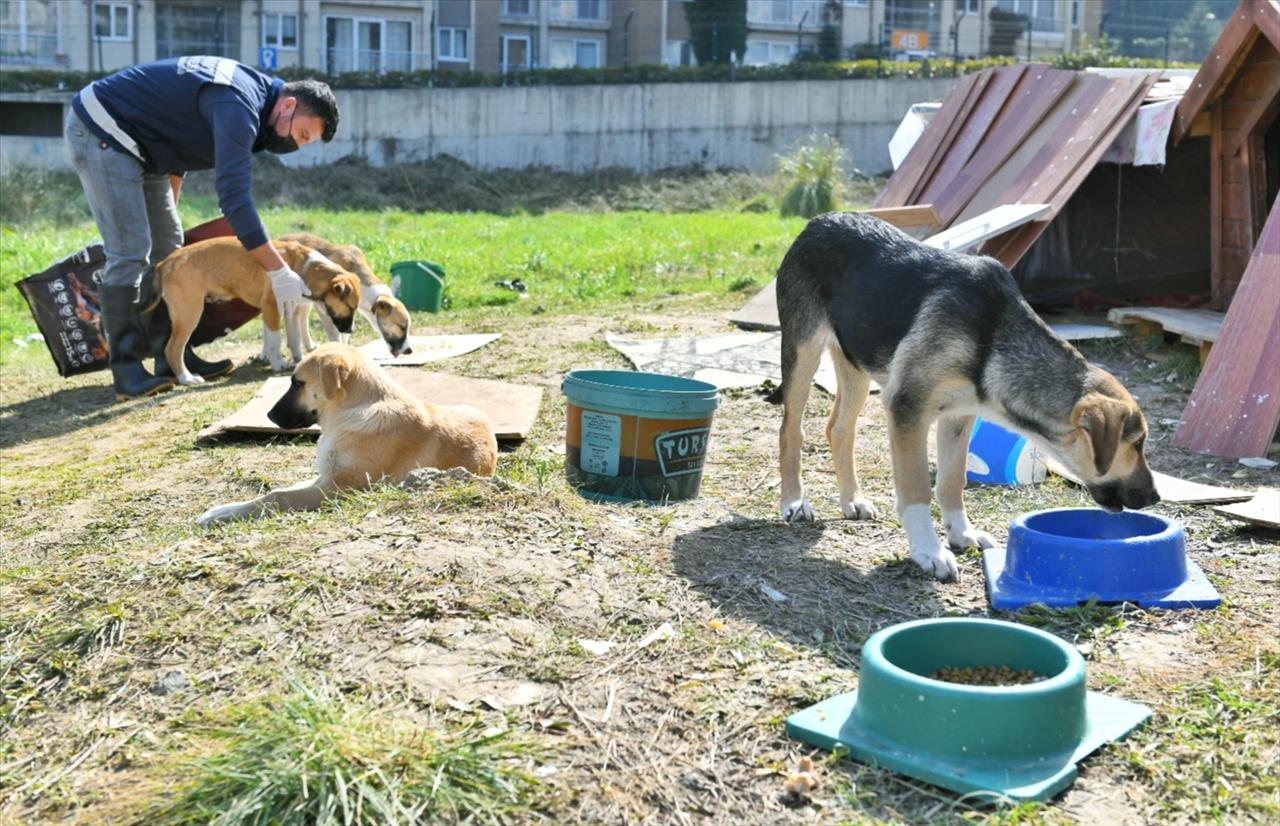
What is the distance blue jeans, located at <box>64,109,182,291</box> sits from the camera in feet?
27.8

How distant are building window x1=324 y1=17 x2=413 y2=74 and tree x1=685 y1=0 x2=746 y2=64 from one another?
8.50m

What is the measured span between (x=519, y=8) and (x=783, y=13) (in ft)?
28.2

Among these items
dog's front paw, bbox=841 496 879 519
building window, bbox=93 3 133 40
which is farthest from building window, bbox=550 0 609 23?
dog's front paw, bbox=841 496 879 519

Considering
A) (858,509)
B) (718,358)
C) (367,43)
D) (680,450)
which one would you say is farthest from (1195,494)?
(367,43)

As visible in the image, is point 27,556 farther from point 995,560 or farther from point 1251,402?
point 1251,402

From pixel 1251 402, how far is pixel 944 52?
37492 millimetres

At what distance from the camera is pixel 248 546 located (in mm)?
4660

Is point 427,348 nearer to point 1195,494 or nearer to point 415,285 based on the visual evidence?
point 415,285

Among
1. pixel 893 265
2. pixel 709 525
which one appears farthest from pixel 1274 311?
pixel 709 525

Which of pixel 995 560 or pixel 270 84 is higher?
pixel 270 84

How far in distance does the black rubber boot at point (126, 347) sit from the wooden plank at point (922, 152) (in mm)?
6884

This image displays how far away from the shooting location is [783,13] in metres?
43.7

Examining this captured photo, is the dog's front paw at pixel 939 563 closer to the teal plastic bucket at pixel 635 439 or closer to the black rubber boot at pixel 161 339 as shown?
the teal plastic bucket at pixel 635 439

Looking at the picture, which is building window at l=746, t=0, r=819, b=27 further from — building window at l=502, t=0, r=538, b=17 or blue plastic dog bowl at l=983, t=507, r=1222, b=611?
blue plastic dog bowl at l=983, t=507, r=1222, b=611
